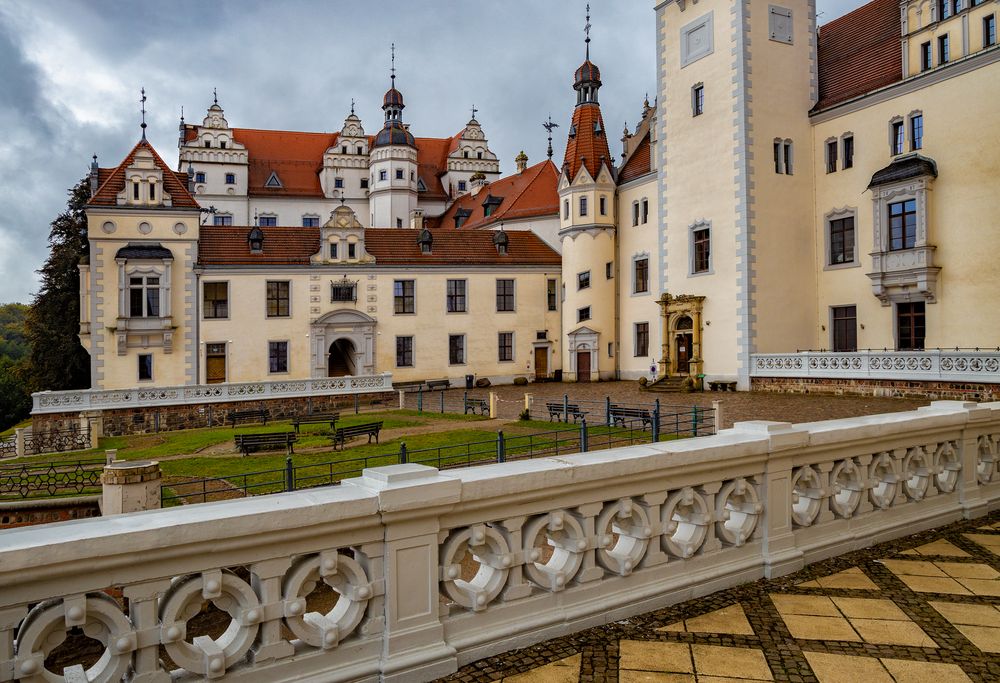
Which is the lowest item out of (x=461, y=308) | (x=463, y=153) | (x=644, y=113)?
(x=461, y=308)

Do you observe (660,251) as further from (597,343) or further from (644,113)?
(644,113)

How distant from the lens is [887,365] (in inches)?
851

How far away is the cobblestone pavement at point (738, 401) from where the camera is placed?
18.8 metres

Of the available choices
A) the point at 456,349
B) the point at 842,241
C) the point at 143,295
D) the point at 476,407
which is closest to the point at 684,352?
the point at 842,241

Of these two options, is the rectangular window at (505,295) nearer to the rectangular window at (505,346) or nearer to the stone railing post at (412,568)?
the rectangular window at (505,346)

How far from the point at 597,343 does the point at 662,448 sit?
3305 cm

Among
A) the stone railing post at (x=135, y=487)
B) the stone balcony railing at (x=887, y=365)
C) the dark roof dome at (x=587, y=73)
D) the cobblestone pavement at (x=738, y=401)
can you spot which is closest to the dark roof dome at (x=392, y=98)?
the dark roof dome at (x=587, y=73)

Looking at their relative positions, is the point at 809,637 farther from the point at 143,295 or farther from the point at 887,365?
the point at 143,295

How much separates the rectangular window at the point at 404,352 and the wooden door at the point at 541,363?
7537 mm

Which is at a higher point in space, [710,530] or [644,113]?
[644,113]

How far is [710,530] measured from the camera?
4371 millimetres

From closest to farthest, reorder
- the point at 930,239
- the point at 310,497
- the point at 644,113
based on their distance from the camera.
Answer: the point at 310,497
the point at 930,239
the point at 644,113

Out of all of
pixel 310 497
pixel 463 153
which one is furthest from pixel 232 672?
pixel 463 153

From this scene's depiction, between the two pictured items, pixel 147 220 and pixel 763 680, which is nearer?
pixel 763 680
